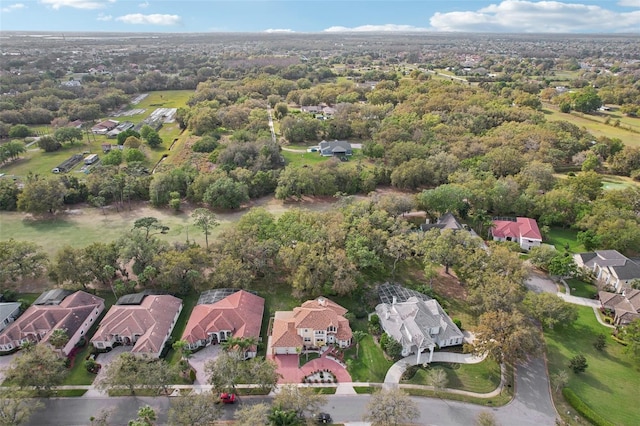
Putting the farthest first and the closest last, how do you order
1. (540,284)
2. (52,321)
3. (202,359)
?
(540,284)
(52,321)
(202,359)

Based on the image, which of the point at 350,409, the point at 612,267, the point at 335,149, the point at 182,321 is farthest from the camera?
the point at 335,149

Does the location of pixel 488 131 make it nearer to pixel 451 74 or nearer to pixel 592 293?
pixel 592 293

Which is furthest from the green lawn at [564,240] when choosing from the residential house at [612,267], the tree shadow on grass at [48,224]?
the tree shadow on grass at [48,224]

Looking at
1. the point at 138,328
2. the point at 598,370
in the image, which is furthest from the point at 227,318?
the point at 598,370

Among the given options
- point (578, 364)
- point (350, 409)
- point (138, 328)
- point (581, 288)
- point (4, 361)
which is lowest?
point (350, 409)

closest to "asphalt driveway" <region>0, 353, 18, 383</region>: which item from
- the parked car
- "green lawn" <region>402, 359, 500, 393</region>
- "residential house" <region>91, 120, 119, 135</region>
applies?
the parked car

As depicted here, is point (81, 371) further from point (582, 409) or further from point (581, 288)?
point (581, 288)
